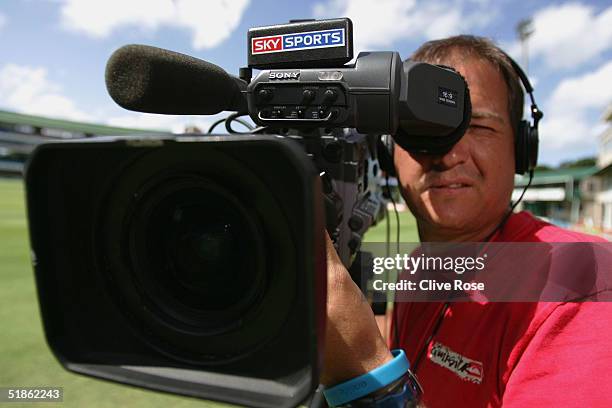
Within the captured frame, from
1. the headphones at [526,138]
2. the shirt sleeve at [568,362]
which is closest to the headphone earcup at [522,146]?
the headphones at [526,138]

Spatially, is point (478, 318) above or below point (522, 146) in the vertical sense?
below

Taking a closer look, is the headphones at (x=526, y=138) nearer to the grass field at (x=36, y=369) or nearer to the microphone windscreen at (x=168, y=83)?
the microphone windscreen at (x=168, y=83)

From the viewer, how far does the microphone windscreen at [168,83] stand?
705 millimetres

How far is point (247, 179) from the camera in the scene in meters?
0.65

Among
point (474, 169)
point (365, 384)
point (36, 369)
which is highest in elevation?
point (474, 169)

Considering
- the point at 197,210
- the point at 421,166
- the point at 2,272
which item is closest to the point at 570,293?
the point at 421,166

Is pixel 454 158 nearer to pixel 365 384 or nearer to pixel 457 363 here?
pixel 457 363

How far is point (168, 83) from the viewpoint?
74 cm

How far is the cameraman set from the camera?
76 centimetres

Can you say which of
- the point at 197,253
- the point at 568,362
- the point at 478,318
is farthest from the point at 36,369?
the point at 568,362

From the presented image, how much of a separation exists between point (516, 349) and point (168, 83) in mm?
825

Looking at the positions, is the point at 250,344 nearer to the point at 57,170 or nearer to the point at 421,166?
the point at 57,170

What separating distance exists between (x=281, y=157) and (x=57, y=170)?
357mm

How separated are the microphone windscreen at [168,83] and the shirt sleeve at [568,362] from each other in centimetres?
72
